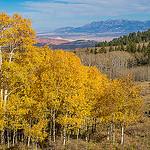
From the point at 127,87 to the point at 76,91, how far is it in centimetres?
679

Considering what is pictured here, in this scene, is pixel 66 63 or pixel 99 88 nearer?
pixel 66 63

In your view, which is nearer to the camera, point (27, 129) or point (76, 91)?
point (27, 129)

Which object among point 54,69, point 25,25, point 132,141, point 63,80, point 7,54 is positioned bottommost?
point 132,141

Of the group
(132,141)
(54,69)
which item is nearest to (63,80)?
(54,69)

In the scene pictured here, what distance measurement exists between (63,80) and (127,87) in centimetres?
858

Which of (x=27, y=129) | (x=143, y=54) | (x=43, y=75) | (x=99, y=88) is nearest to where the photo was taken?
(x=27, y=129)

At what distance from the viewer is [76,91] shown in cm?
2155

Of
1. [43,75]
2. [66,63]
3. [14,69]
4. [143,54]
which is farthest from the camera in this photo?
[143,54]

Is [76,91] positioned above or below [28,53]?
below

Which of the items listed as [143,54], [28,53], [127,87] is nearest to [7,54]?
[28,53]

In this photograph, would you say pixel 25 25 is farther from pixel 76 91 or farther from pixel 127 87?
pixel 127 87

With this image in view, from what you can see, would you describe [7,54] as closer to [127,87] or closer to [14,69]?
[14,69]

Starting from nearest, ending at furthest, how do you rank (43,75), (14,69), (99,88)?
(14,69) < (43,75) < (99,88)

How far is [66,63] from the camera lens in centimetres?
2312
